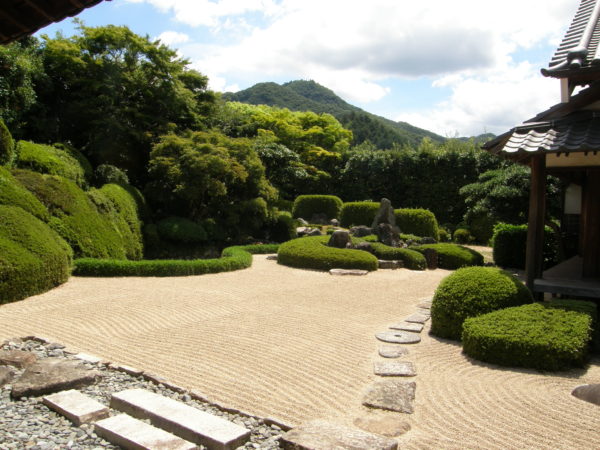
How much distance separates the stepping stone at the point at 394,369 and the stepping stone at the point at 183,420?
74.4 inches

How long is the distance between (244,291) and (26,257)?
3761 mm

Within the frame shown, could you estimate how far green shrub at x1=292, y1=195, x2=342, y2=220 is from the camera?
72.9 ft

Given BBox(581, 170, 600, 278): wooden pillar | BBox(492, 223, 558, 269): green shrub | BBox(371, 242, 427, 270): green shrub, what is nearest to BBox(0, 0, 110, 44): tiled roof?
BBox(581, 170, 600, 278): wooden pillar

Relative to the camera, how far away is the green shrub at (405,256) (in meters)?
13.1

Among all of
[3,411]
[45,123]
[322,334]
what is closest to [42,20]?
[3,411]

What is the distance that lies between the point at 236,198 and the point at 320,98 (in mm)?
54188

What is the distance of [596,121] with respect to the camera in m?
6.06

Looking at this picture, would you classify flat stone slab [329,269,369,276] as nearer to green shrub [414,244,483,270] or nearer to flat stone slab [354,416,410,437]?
green shrub [414,244,483,270]

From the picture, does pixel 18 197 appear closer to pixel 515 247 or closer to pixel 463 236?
pixel 515 247

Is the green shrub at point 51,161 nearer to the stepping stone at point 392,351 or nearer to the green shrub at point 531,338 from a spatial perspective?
the stepping stone at point 392,351

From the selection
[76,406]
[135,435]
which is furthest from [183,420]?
[76,406]

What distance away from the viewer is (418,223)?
18734 millimetres

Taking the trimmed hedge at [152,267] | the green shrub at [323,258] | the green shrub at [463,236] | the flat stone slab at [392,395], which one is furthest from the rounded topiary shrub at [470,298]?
the green shrub at [463,236]

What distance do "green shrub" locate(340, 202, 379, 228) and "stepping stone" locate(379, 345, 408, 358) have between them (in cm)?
1458
